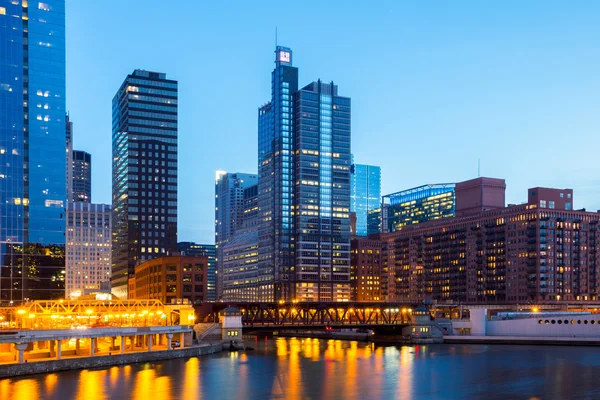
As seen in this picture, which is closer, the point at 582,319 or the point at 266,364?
the point at 266,364

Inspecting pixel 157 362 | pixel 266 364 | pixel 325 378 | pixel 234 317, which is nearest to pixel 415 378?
pixel 325 378

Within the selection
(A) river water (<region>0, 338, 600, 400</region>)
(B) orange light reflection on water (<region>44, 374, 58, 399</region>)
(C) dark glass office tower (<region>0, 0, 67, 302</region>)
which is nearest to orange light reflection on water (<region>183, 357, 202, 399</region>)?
(A) river water (<region>0, 338, 600, 400</region>)

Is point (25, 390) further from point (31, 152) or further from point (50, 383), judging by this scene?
point (31, 152)

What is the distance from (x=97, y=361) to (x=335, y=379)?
3665 cm

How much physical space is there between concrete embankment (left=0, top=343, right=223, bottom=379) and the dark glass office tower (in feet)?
121

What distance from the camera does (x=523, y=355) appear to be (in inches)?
5787

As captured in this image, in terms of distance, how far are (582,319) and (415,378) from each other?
90.4 metres

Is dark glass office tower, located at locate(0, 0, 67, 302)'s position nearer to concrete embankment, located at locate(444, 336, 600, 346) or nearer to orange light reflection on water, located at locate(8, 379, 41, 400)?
orange light reflection on water, located at locate(8, 379, 41, 400)

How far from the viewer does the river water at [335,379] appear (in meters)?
91.6

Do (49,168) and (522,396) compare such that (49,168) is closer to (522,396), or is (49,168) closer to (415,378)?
(415,378)

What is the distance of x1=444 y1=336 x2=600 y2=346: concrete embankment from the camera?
175125 mm

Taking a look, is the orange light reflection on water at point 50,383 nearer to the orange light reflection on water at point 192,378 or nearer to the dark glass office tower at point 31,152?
the orange light reflection on water at point 192,378

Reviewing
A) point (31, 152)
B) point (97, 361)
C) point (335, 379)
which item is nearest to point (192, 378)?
point (97, 361)

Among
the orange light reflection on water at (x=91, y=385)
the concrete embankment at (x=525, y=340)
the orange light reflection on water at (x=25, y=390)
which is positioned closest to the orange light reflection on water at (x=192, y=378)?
the orange light reflection on water at (x=91, y=385)
